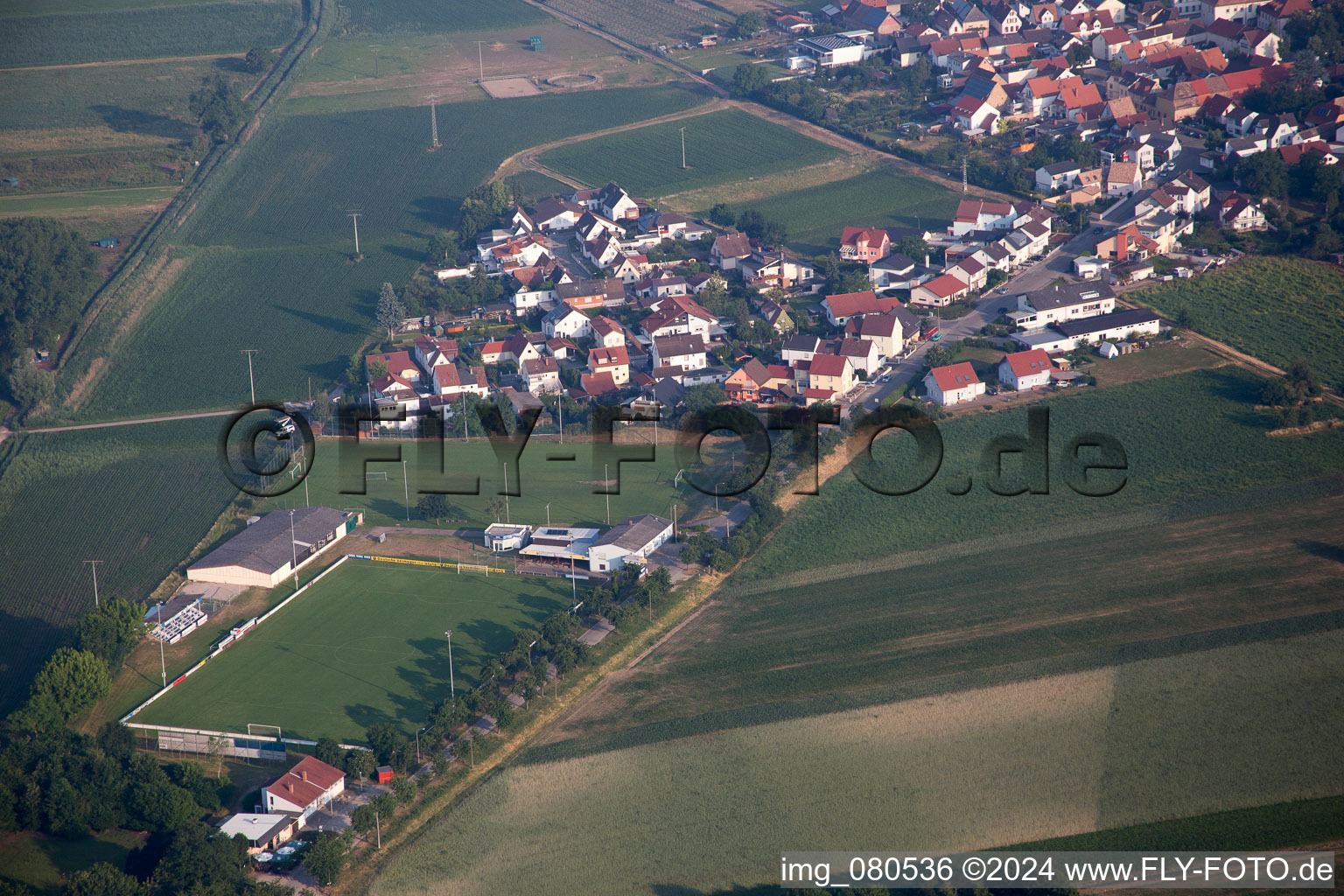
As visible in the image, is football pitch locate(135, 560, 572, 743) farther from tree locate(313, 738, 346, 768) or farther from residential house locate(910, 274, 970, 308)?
residential house locate(910, 274, 970, 308)

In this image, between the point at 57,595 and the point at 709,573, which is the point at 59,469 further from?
the point at 709,573

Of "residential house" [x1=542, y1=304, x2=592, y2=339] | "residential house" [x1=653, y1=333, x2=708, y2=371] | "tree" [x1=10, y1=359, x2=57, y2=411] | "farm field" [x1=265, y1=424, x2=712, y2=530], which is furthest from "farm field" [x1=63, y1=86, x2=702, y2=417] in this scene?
"residential house" [x1=653, y1=333, x2=708, y2=371]

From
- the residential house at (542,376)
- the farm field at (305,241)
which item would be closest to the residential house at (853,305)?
the residential house at (542,376)

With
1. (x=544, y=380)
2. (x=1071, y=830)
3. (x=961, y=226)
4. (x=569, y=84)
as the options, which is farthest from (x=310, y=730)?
(x=569, y=84)

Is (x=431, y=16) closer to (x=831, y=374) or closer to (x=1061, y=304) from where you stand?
(x=831, y=374)

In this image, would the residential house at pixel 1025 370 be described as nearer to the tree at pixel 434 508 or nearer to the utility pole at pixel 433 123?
the tree at pixel 434 508
